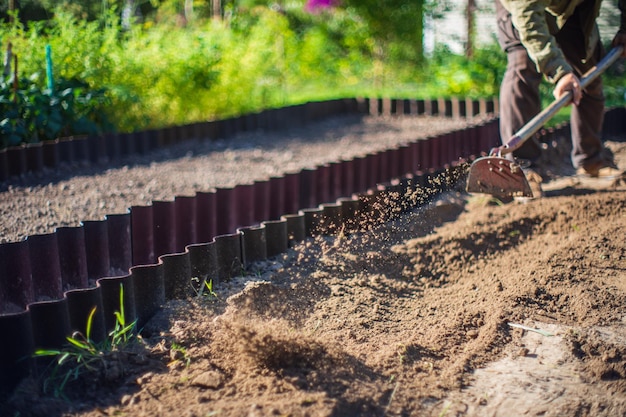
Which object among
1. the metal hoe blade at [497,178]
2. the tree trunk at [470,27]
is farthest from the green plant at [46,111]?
the tree trunk at [470,27]

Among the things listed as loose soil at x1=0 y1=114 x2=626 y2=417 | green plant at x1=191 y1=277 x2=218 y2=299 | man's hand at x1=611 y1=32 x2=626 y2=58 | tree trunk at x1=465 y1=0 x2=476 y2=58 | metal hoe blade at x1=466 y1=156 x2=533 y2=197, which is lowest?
loose soil at x1=0 y1=114 x2=626 y2=417

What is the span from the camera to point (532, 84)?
5547mm

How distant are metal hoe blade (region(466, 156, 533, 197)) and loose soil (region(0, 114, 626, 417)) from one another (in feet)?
1.00

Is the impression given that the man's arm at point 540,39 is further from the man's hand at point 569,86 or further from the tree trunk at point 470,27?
the tree trunk at point 470,27

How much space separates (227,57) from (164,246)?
15.9ft

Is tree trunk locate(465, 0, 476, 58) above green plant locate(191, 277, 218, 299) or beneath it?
above

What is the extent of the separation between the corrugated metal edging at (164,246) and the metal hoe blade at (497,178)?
44 centimetres

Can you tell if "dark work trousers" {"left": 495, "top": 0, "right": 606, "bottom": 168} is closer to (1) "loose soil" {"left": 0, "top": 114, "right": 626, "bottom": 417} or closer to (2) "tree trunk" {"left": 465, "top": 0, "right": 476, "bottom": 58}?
(1) "loose soil" {"left": 0, "top": 114, "right": 626, "bottom": 417}

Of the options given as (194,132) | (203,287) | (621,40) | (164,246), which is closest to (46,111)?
(194,132)

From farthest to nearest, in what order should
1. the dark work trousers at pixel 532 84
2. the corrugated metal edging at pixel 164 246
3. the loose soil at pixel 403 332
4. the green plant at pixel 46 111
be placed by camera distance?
the green plant at pixel 46 111 < the dark work trousers at pixel 532 84 < the corrugated metal edging at pixel 164 246 < the loose soil at pixel 403 332

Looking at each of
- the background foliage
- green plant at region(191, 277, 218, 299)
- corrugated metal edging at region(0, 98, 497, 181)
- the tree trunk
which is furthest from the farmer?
the tree trunk

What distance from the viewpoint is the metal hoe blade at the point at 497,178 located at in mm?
4695

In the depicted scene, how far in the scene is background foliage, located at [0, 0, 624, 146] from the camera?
24.6ft

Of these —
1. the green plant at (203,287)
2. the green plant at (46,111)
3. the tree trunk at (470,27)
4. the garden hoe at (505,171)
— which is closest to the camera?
the green plant at (203,287)
